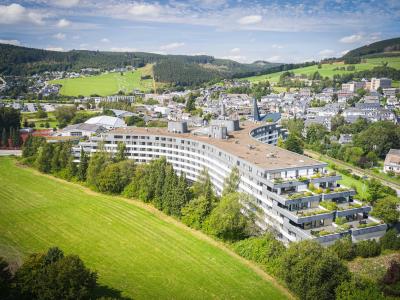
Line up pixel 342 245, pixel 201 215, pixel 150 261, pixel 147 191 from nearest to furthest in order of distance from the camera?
pixel 342 245, pixel 150 261, pixel 201 215, pixel 147 191

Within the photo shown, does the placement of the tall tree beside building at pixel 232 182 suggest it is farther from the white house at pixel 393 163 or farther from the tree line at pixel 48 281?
the white house at pixel 393 163

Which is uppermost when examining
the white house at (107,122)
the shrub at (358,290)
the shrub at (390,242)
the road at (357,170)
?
the white house at (107,122)

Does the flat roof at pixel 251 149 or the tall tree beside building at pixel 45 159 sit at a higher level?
the flat roof at pixel 251 149

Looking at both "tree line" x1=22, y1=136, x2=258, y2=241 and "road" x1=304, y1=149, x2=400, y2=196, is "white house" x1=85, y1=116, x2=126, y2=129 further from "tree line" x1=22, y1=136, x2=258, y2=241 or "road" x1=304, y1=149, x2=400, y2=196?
"road" x1=304, y1=149, x2=400, y2=196

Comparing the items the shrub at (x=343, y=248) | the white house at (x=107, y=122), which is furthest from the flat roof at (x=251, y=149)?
the white house at (x=107, y=122)

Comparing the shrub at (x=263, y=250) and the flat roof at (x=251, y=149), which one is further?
the flat roof at (x=251, y=149)

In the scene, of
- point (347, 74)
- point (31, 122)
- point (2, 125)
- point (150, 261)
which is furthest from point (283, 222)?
point (347, 74)

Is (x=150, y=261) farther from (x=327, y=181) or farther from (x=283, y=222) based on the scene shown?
(x=327, y=181)
